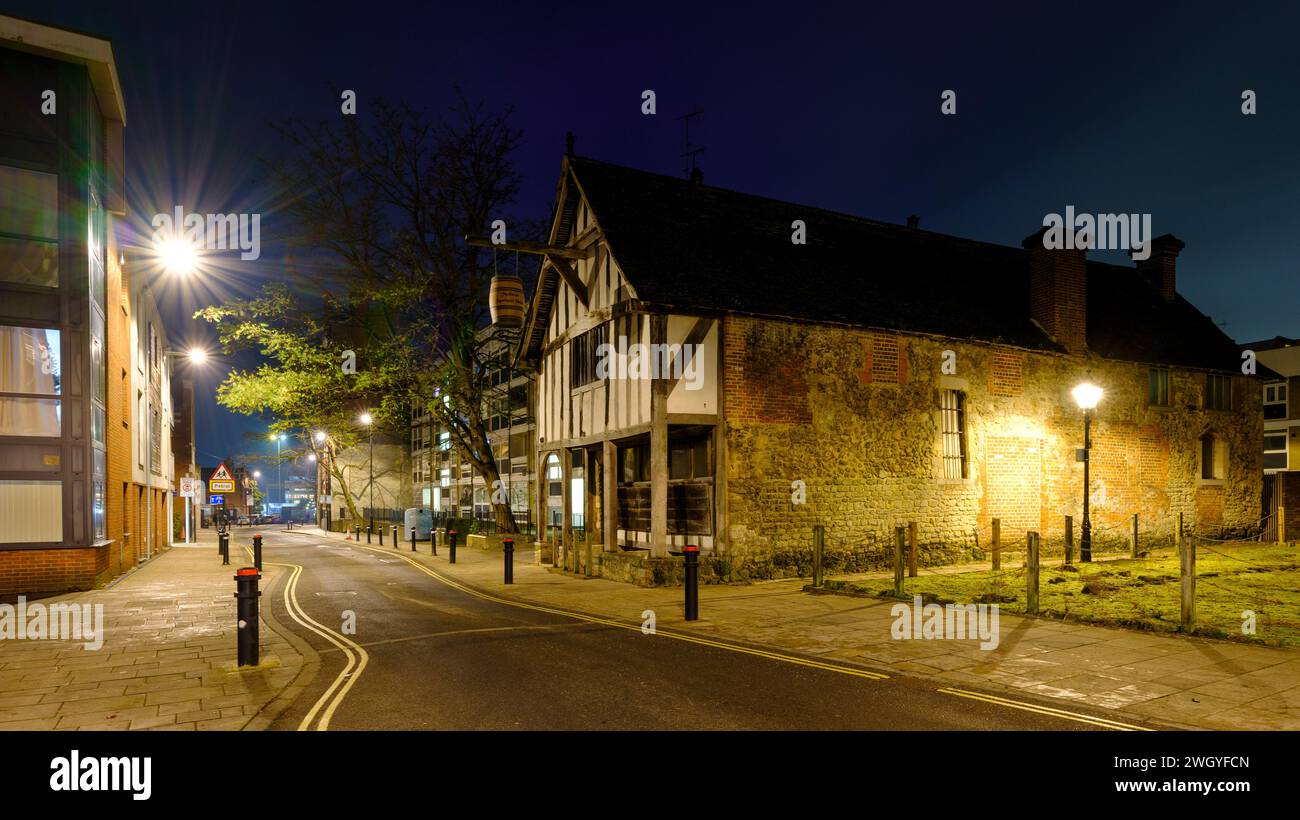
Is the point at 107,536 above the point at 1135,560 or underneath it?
above

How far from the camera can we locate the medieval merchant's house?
16.0 m

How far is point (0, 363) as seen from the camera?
13.7 m

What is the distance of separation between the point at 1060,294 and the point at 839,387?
8767 mm

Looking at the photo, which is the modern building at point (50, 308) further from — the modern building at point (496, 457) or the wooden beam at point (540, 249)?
the modern building at point (496, 457)

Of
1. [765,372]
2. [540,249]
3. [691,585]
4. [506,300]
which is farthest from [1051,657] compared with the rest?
[506,300]

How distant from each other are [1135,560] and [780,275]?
11.7 m

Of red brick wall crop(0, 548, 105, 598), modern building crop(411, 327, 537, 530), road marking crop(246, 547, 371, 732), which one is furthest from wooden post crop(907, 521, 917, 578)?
modern building crop(411, 327, 537, 530)

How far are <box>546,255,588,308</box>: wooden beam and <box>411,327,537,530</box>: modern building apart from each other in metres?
16.5

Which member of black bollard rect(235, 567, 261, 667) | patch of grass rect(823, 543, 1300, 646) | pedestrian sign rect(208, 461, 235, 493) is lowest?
patch of grass rect(823, 543, 1300, 646)

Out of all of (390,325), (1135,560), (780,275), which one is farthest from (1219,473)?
(390,325)

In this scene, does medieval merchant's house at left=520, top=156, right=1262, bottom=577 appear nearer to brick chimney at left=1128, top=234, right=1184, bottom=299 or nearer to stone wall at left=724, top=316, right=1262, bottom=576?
stone wall at left=724, top=316, right=1262, bottom=576
